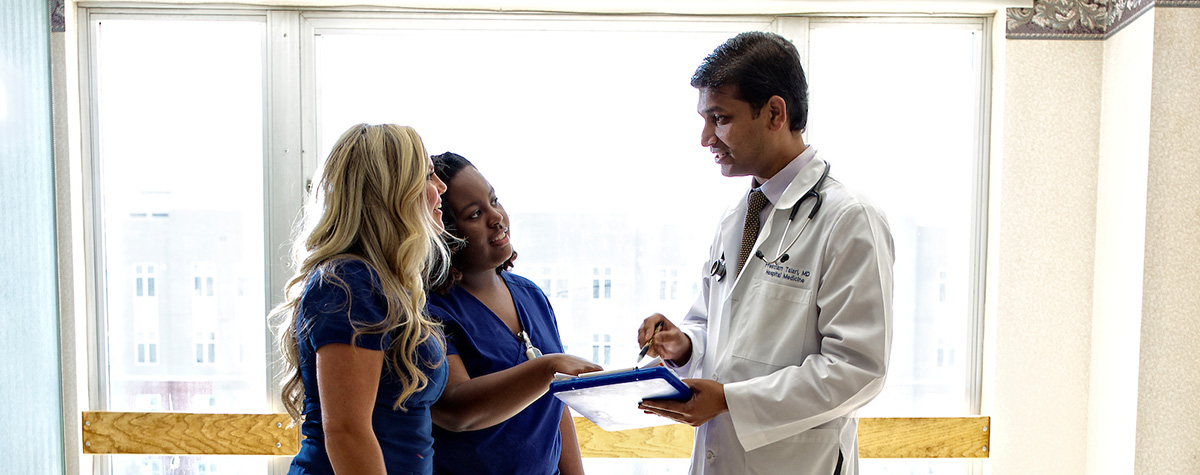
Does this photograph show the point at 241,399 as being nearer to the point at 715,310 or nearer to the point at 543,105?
the point at 543,105

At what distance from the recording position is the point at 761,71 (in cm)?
160

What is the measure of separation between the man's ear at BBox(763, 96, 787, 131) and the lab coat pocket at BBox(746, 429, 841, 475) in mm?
643

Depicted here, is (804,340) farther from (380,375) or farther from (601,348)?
(601,348)

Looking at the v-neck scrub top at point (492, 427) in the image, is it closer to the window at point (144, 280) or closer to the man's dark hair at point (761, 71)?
the man's dark hair at point (761, 71)

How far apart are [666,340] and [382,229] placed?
705 mm

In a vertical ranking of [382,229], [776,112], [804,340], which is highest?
[776,112]

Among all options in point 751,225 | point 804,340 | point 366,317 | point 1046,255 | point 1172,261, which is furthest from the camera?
point 1046,255

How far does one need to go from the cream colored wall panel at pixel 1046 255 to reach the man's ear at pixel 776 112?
1.57 metres

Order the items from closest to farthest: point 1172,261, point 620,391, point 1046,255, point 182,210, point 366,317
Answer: point 366,317 → point 620,391 → point 1172,261 → point 1046,255 → point 182,210

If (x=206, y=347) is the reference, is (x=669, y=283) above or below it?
above

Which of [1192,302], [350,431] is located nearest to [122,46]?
[350,431]

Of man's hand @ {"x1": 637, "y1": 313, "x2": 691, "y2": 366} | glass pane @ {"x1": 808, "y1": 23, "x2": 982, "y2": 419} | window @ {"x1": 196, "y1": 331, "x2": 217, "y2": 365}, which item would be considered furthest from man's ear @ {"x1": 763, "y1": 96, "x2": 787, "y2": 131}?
window @ {"x1": 196, "y1": 331, "x2": 217, "y2": 365}

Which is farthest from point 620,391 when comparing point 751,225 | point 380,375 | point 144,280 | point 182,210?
point 144,280

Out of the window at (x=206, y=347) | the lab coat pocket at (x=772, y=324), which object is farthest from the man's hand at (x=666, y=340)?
the window at (x=206, y=347)
